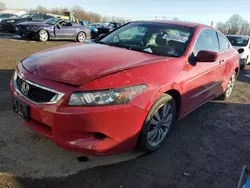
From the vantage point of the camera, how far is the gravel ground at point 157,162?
2459 mm

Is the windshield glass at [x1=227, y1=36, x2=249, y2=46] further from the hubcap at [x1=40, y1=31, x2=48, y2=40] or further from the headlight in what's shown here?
the headlight

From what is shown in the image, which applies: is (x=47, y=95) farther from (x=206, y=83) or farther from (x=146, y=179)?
(x=206, y=83)

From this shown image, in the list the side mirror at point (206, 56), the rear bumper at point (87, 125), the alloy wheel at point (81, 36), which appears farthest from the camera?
the alloy wheel at point (81, 36)

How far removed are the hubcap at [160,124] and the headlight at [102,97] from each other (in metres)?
0.58

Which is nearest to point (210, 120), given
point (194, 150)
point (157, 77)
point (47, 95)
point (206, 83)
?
point (206, 83)

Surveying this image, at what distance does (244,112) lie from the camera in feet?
15.8

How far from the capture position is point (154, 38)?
12.1 ft

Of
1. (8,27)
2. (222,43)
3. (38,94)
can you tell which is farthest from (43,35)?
(38,94)

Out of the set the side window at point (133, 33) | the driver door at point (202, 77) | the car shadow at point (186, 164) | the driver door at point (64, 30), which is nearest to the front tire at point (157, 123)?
the car shadow at point (186, 164)

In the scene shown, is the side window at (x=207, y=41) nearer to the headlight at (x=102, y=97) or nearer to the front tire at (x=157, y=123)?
the front tire at (x=157, y=123)

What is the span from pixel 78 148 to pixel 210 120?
8.75 ft

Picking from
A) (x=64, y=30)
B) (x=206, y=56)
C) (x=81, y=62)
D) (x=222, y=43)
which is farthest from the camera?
(x=64, y=30)

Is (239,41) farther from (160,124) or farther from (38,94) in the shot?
(38,94)

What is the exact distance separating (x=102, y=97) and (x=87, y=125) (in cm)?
29
